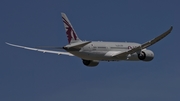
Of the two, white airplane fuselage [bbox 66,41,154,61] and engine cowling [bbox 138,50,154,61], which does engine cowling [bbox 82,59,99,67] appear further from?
engine cowling [bbox 138,50,154,61]

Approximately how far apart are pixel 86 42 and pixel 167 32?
15.1 meters

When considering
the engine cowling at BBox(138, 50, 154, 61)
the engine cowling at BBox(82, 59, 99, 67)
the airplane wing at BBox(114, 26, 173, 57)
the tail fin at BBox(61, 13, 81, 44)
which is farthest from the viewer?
the engine cowling at BBox(82, 59, 99, 67)

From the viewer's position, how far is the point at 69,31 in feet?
424

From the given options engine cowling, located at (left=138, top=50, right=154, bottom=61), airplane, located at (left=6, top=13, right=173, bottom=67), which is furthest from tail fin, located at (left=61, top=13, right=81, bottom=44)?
engine cowling, located at (left=138, top=50, right=154, bottom=61)

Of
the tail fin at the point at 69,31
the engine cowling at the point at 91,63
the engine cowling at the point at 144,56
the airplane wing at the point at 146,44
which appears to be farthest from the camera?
the engine cowling at the point at 91,63

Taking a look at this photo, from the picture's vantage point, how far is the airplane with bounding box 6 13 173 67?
124831mm

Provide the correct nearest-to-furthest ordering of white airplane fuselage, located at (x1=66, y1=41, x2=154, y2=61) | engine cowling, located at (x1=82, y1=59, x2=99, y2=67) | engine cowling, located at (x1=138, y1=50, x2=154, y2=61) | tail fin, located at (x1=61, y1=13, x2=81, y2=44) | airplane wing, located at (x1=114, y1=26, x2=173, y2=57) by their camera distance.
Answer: airplane wing, located at (x1=114, y1=26, x2=173, y2=57) < white airplane fuselage, located at (x1=66, y1=41, x2=154, y2=61) < tail fin, located at (x1=61, y1=13, x2=81, y2=44) < engine cowling, located at (x1=138, y1=50, x2=154, y2=61) < engine cowling, located at (x1=82, y1=59, x2=99, y2=67)

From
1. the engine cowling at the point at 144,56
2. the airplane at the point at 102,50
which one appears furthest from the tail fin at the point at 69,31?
the engine cowling at the point at 144,56

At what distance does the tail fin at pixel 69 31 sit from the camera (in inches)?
5032

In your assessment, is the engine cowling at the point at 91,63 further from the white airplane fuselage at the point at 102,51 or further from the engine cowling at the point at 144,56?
the engine cowling at the point at 144,56

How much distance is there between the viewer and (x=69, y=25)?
129750mm

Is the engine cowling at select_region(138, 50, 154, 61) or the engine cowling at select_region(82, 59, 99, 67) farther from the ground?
the engine cowling at select_region(138, 50, 154, 61)

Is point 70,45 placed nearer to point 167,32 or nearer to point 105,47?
point 105,47

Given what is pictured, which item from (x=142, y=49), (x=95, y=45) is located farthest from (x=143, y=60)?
(x=95, y=45)
